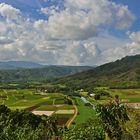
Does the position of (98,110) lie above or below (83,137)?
above

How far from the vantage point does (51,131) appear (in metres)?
74.9

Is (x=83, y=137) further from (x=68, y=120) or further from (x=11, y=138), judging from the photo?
(x=68, y=120)

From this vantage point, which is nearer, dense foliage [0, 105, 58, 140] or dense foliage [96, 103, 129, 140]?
dense foliage [96, 103, 129, 140]

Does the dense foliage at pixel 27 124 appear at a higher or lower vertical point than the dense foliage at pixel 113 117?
lower

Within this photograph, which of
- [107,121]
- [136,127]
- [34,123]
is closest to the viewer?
[136,127]

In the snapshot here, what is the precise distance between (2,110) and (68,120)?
25.7 m

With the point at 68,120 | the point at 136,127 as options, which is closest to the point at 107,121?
the point at 136,127

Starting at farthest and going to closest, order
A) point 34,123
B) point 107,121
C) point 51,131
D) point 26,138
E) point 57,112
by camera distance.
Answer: point 57,112, point 34,123, point 51,131, point 26,138, point 107,121

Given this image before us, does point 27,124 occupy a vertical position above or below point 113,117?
below

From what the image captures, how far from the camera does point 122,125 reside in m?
46.8

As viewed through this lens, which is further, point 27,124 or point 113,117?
point 27,124

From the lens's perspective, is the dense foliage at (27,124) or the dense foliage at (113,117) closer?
the dense foliage at (113,117)

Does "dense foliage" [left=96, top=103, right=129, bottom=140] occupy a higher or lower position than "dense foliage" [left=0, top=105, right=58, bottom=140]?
higher

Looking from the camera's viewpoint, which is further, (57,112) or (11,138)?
(57,112)
